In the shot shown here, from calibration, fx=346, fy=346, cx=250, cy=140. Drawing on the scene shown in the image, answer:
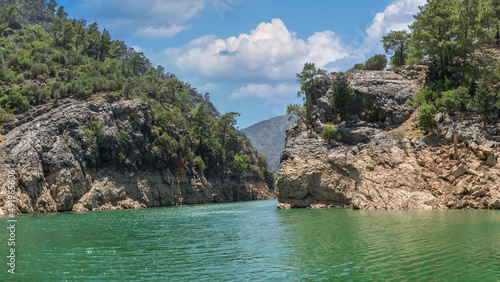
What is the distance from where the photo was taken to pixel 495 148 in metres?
37.1

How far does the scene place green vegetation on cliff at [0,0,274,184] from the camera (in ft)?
218

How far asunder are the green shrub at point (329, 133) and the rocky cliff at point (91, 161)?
3782 centimetres

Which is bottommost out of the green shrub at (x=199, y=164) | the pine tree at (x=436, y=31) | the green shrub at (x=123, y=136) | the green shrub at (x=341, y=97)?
the green shrub at (x=199, y=164)

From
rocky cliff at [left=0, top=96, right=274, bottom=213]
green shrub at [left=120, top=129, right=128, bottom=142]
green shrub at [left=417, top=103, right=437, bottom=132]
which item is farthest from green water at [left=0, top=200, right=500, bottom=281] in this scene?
green shrub at [left=120, top=129, right=128, bottom=142]

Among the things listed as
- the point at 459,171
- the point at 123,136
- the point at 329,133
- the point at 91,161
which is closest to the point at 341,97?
the point at 329,133

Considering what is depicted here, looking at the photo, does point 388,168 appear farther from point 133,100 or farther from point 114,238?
point 133,100

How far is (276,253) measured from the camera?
18.0m

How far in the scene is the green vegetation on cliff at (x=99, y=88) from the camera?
2616 inches

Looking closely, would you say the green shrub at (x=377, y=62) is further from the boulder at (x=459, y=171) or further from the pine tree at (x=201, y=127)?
the pine tree at (x=201, y=127)

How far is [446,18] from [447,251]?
44873mm

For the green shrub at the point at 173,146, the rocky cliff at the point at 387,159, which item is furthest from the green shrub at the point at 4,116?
the rocky cliff at the point at 387,159

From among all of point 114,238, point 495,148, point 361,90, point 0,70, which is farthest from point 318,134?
point 0,70

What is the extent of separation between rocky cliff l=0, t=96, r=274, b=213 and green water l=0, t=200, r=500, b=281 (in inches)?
1075

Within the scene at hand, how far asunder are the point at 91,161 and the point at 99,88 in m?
19.2
